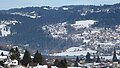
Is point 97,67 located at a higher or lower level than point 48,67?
lower

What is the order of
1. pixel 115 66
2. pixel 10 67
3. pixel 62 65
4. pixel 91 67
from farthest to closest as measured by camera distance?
pixel 91 67 → pixel 115 66 → pixel 62 65 → pixel 10 67

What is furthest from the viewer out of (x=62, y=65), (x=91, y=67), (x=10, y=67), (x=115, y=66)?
(x=91, y=67)

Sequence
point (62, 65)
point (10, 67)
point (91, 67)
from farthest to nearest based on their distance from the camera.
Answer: point (91, 67) < point (62, 65) < point (10, 67)

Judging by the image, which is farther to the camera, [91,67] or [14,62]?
[91,67]

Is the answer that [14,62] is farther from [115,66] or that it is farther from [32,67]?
[115,66]

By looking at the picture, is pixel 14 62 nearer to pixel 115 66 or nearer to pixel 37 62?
pixel 37 62

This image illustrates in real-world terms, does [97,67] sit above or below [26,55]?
below

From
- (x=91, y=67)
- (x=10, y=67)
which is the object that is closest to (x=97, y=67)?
(x=91, y=67)

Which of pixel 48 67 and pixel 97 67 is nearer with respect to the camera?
pixel 48 67

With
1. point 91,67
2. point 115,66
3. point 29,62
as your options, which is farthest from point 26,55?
point 91,67
